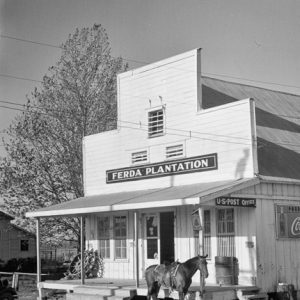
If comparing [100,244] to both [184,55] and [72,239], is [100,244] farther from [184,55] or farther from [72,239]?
[72,239]

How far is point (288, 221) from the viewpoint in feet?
61.6

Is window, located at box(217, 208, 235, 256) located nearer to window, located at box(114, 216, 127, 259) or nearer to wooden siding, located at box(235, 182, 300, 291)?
wooden siding, located at box(235, 182, 300, 291)

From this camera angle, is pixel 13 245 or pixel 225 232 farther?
pixel 13 245

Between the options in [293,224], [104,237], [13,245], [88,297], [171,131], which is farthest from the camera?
[13,245]

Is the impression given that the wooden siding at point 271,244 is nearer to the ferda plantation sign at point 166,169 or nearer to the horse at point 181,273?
the ferda plantation sign at point 166,169

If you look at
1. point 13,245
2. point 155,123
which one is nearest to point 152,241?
point 155,123

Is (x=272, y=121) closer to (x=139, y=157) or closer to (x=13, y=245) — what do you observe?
(x=139, y=157)

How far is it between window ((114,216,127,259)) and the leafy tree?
8896 mm

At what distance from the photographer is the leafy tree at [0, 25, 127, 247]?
31.0 meters

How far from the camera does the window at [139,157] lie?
2167cm

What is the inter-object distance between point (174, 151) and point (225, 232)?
134 inches

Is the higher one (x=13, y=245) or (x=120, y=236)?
(x=120, y=236)

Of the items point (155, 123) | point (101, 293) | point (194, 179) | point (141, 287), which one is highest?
point (155, 123)

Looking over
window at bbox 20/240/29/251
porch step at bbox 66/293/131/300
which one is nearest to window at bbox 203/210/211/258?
porch step at bbox 66/293/131/300
